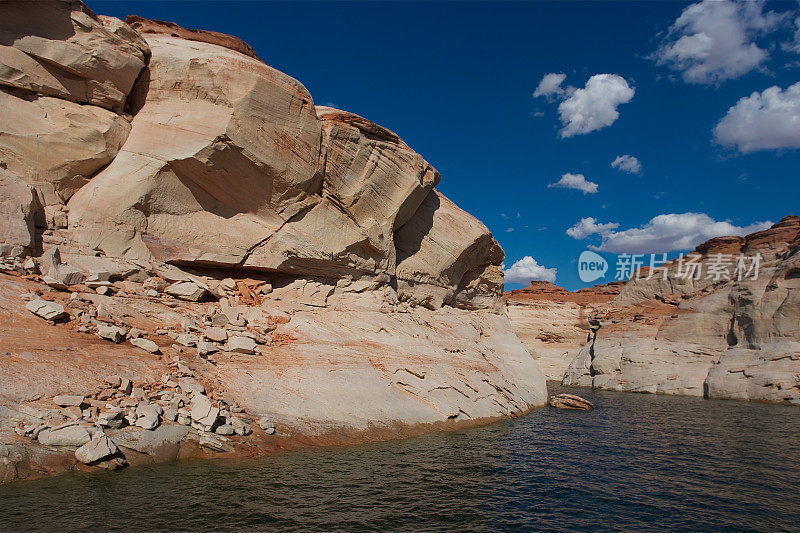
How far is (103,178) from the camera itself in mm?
15180

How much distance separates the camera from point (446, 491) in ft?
31.9

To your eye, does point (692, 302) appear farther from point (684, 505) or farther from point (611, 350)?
point (684, 505)

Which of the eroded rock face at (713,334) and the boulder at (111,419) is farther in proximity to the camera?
the eroded rock face at (713,334)

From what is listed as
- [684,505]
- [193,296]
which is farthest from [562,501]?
[193,296]

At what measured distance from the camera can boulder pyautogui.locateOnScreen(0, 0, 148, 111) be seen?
14.5m

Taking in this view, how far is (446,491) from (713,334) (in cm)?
4050

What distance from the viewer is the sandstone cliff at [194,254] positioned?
10.8 meters

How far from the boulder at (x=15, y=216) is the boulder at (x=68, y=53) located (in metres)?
3.67

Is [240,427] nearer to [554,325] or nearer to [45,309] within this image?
[45,309]

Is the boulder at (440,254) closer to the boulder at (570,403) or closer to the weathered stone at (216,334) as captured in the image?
the boulder at (570,403)

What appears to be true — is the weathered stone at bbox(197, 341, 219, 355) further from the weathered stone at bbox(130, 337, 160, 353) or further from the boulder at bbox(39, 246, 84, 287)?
the boulder at bbox(39, 246, 84, 287)

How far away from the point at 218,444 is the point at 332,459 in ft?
8.72

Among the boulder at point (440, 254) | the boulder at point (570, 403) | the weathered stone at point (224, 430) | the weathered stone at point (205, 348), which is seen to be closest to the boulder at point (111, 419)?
the weathered stone at point (224, 430)

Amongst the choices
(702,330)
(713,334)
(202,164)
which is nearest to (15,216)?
(202,164)
